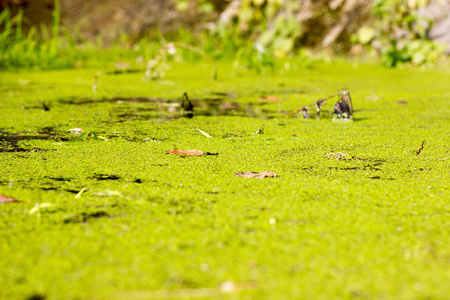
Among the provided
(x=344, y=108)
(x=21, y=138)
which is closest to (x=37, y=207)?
(x=21, y=138)

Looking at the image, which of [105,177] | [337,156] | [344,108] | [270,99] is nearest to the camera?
[105,177]

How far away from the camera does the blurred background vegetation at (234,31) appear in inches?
149

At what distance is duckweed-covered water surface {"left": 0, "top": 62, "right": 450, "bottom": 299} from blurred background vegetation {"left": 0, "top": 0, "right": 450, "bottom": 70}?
1450 millimetres

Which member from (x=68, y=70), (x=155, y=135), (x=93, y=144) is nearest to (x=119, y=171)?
(x=93, y=144)

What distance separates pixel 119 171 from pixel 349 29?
3.65m

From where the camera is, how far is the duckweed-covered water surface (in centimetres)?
65

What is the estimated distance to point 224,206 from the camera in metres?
0.92

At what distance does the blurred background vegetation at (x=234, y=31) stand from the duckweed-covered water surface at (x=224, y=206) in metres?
1.45

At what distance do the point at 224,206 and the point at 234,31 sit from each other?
168 inches

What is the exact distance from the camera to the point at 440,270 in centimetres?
67

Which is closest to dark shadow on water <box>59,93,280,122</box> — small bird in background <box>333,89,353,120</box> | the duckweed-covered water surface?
the duckweed-covered water surface

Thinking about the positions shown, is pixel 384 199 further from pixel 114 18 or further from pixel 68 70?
pixel 114 18

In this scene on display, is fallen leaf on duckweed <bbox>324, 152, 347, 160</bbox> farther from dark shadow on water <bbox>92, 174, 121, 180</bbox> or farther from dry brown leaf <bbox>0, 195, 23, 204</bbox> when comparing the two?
dry brown leaf <bbox>0, 195, 23, 204</bbox>

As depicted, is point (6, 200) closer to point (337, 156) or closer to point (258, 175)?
point (258, 175)
